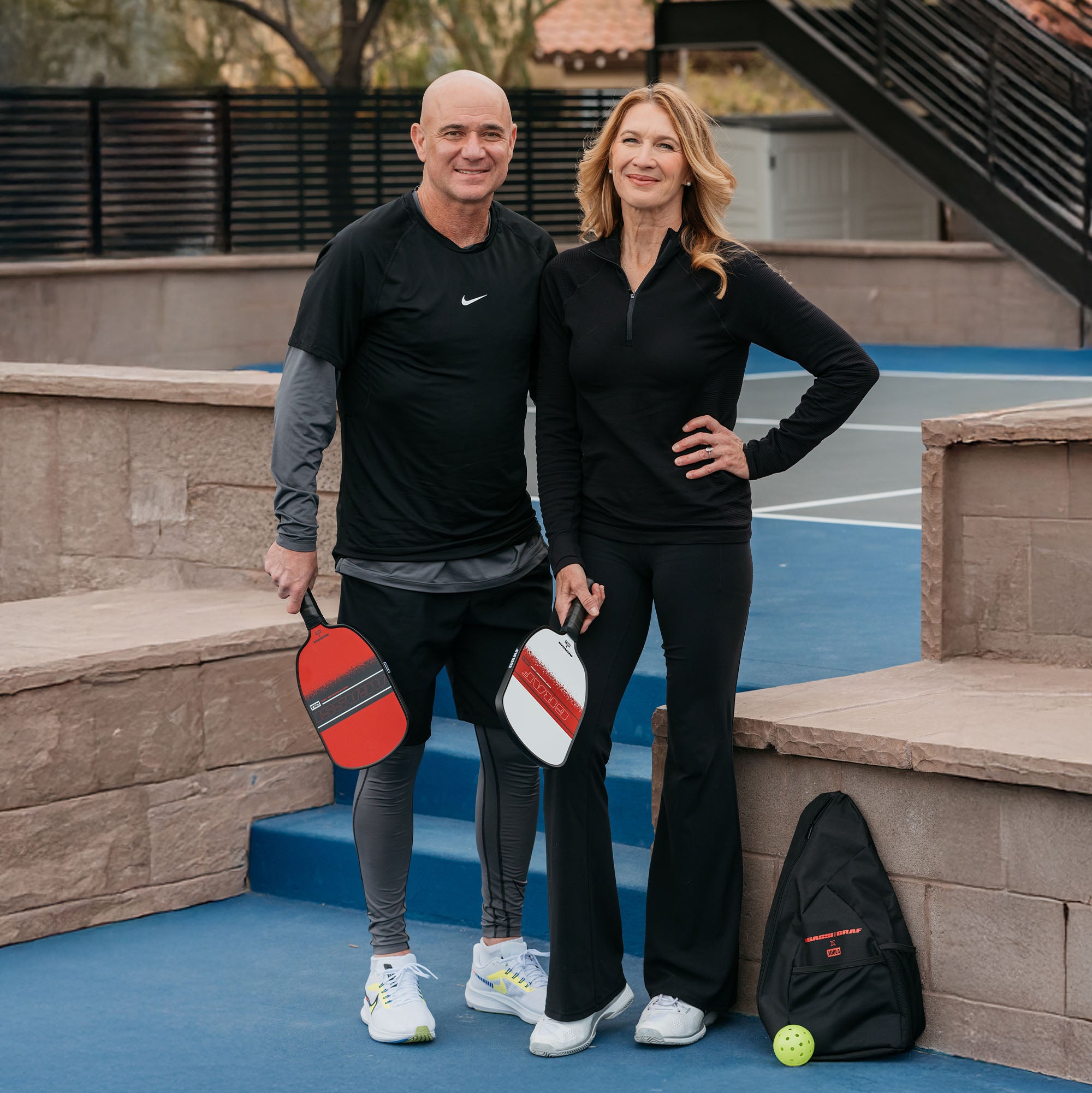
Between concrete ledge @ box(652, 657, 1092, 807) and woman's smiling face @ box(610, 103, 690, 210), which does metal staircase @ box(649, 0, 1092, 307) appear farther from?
woman's smiling face @ box(610, 103, 690, 210)

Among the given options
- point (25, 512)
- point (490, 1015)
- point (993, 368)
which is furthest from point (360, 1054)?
point (993, 368)

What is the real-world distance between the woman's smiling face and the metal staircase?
1424 cm

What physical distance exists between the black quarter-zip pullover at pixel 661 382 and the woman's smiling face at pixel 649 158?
4.2 inches

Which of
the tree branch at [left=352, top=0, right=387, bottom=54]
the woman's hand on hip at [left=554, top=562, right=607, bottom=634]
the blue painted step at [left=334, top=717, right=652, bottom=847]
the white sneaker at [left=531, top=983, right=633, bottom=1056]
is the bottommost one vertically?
the white sneaker at [left=531, top=983, right=633, bottom=1056]

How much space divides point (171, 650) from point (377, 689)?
4.95ft

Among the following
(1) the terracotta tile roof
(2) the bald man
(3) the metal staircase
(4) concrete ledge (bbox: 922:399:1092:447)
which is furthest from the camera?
(1) the terracotta tile roof

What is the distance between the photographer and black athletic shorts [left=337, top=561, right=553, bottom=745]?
168 inches

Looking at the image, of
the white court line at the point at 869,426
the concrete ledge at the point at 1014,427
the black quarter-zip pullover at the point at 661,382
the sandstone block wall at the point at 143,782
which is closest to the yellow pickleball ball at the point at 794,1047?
the black quarter-zip pullover at the point at 661,382

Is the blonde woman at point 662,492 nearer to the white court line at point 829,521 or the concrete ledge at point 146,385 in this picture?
the concrete ledge at point 146,385

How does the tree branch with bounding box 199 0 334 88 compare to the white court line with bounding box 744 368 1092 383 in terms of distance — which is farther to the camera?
the tree branch with bounding box 199 0 334 88

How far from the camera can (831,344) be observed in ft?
13.1

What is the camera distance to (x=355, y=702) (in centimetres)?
417

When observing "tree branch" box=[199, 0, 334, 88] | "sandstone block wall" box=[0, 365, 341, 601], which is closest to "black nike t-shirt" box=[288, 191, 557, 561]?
"sandstone block wall" box=[0, 365, 341, 601]

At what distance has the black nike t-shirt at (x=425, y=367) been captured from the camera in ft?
13.5
